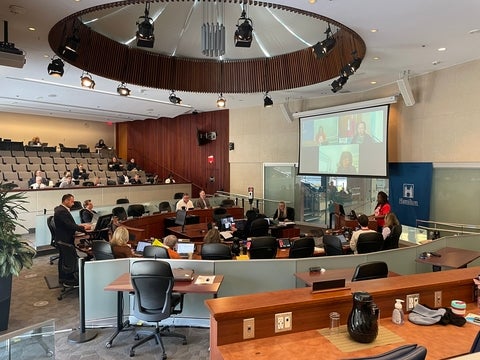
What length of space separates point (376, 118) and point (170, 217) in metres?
6.14

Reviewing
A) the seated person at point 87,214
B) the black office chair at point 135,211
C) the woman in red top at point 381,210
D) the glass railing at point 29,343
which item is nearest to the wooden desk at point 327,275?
the glass railing at point 29,343

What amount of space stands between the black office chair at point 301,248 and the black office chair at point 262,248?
0.30 m

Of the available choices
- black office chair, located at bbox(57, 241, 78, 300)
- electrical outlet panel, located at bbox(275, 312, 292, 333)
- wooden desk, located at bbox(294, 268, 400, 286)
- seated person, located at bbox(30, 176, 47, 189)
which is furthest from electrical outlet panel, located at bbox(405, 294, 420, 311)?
seated person, located at bbox(30, 176, 47, 189)

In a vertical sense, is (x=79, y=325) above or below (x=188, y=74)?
below

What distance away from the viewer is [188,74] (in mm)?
→ 8734

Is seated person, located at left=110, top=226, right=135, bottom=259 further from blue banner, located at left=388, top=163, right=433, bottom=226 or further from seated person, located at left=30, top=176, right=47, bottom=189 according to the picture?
blue banner, located at left=388, top=163, right=433, bottom=226

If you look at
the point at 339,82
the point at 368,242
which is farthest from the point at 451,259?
the point at 339,82

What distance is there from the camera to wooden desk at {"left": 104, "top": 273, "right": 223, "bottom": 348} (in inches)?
150

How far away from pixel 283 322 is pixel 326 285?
17.2 inches

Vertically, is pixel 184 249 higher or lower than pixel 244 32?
lower

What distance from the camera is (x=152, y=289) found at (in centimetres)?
386

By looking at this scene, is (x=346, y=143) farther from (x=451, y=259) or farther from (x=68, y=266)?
(x=68, y=266)

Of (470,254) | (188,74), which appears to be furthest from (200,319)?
(188,74)

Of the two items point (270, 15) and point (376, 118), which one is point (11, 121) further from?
point (376, 118)
